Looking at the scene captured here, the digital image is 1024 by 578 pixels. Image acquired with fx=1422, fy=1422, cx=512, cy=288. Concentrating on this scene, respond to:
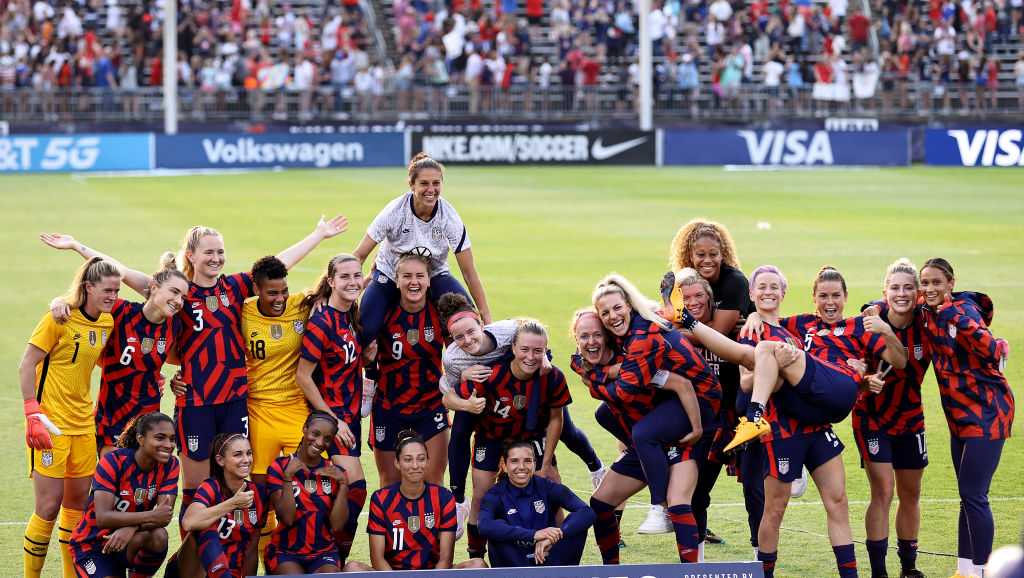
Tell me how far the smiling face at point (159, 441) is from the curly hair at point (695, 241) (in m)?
3.46

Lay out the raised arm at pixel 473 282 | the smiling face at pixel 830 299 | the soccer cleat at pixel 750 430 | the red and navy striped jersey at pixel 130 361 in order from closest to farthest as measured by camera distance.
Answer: the soccer cleat at pixel 750 430 → the smiling face at pixel 830 299 → the red and navy striped jersey at pixel 130 361 → the raised arm at pixel 473 282

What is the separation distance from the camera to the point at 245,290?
29.2 feet

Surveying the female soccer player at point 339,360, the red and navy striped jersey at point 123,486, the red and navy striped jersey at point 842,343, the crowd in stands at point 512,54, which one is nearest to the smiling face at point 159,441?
the red and navy striped jersey at point 123,486

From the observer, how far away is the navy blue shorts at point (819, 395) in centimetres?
A: 811

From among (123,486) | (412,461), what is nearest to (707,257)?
(412,461)

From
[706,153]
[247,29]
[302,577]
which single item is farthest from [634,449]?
[247,29]

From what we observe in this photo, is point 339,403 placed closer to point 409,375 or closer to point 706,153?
point 409,375

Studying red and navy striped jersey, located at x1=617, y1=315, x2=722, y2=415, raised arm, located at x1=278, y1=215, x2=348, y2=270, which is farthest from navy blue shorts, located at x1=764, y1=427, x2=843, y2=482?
raised arm, located at x1=278, y1=215, x2=348, y2=270

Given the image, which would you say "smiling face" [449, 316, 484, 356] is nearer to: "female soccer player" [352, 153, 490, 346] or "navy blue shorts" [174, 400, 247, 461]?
"female soccer player" [352, 153, 490, 346]

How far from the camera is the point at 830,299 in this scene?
8.45m

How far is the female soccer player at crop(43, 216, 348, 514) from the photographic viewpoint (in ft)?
28.6

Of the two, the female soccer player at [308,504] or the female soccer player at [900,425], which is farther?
the female soccer player at [900,425]

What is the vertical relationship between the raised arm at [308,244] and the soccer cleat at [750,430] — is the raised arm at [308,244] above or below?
above

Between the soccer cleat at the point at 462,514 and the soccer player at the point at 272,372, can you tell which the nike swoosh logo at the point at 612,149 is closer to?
the soccer cleat at the point at 462,514
